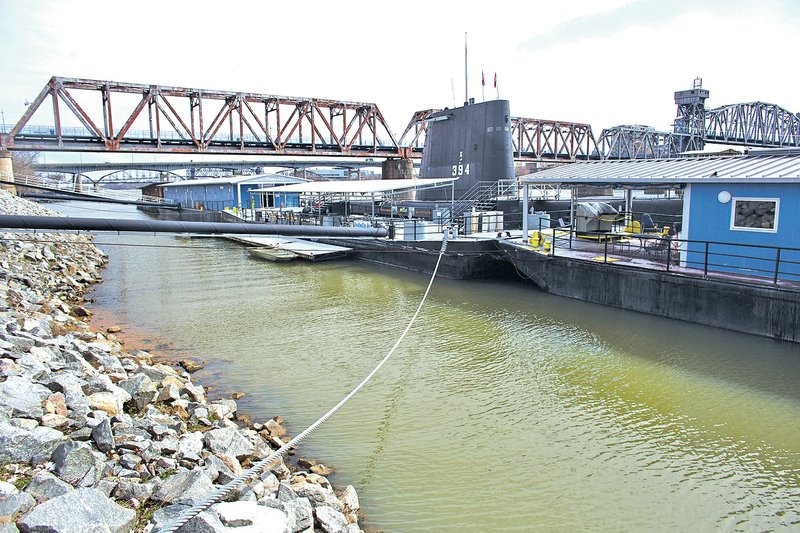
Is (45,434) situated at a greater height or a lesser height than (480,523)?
greater

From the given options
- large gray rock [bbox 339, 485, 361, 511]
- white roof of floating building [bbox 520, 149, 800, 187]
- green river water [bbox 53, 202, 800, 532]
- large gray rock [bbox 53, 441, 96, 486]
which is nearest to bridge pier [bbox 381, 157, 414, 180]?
white roof of floating building [bbox 520, 149, 800, 187]

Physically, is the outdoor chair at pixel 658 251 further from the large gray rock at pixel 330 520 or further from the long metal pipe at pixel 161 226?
the large gray rock at pixel 330 520

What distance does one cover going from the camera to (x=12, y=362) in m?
7.42

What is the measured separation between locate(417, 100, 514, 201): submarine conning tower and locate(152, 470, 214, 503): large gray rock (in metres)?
21.3

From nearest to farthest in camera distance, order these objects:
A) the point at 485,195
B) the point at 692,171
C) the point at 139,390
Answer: the point at 139,390 → the point at 692,171 → the point at 485,195

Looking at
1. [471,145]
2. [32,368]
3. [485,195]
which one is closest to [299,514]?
[32,368]

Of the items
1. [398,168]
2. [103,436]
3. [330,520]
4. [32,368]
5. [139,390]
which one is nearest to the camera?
[330,520]

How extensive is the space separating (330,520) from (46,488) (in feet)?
8.69

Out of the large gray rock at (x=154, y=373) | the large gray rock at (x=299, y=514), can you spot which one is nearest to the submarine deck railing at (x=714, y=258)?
the large gray rock at (x=299, y=514)

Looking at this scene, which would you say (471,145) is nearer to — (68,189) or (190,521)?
(190,521)

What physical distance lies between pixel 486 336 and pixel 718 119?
97.4 meters

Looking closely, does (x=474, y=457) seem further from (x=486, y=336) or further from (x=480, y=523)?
(x=486, y=336)

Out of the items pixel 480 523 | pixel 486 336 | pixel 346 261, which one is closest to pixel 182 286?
pixel 346 261

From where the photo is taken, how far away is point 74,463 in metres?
5.28
